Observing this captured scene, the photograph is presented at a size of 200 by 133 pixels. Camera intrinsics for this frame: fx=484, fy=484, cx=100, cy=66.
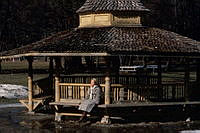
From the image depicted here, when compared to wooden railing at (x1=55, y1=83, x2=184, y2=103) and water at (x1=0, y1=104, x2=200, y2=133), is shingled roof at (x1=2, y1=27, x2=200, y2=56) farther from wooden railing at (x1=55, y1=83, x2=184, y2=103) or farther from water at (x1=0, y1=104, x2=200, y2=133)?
water at (x1=0, y1=104, x2=200, y2=133)

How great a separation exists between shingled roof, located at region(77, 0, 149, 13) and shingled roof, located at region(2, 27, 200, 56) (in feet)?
3.02

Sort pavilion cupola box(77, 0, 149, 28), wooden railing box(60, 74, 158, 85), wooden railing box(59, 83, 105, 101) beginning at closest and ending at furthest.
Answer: wooden railing box(59, 83, 105, 101), pavilion cupola box(77, 0, 149, 28), wooden railing box(60, 74, 158, 85)

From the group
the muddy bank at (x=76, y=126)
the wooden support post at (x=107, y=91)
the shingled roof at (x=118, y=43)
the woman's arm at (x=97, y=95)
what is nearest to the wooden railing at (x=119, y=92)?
the wooden support post at (x=107, y=91)

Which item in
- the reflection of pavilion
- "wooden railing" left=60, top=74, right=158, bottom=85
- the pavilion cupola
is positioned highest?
the pavilion cupola

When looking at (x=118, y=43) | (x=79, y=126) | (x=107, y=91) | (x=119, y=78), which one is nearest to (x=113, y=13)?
(x=118, y=43)

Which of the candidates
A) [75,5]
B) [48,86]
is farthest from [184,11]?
[48,86]

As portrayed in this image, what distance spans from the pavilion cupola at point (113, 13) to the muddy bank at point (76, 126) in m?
4.83

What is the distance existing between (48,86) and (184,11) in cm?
5576

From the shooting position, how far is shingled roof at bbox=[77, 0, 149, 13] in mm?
22500

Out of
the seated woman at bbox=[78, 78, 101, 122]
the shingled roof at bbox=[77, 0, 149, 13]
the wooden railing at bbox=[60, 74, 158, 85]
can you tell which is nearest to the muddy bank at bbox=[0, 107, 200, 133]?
the seated woman at bbox=[78, 78, 101, 122]

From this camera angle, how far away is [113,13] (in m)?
22.4

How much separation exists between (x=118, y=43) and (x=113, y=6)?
3.09 meters

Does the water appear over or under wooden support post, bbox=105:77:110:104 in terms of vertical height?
under

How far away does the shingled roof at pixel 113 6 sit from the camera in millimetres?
22500
